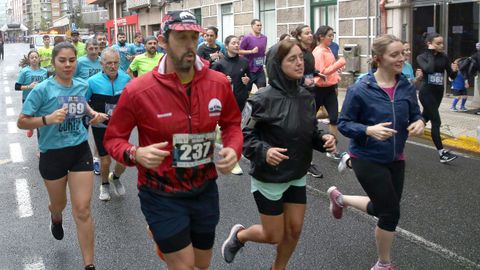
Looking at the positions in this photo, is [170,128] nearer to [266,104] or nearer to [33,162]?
[266,104]

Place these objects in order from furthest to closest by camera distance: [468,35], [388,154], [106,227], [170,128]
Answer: [468,35]
[106,227]
[388,154]
[170,128]

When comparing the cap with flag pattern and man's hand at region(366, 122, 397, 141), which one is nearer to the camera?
the cap with flag pattern

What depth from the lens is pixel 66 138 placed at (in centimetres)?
449

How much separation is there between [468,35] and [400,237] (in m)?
9.28

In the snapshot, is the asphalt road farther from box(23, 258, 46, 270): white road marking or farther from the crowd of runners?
the crowd of runners

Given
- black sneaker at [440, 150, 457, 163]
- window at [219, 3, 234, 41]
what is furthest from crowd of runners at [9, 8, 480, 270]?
Answer: window at [219, 3, 234, 41]

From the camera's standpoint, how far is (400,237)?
4.94 m

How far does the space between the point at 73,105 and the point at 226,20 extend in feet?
66.8

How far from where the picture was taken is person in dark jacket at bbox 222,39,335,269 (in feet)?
12.2

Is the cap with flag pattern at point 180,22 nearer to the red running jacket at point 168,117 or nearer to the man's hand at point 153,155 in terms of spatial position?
the red running jacket at point 168,117

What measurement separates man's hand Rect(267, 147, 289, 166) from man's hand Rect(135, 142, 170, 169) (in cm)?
89

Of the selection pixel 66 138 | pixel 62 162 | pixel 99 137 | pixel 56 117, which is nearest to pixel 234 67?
pixel 99 137

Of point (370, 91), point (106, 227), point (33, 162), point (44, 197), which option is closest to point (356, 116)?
point (370, 91)

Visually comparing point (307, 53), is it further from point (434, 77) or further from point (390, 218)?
point (390, 218)
